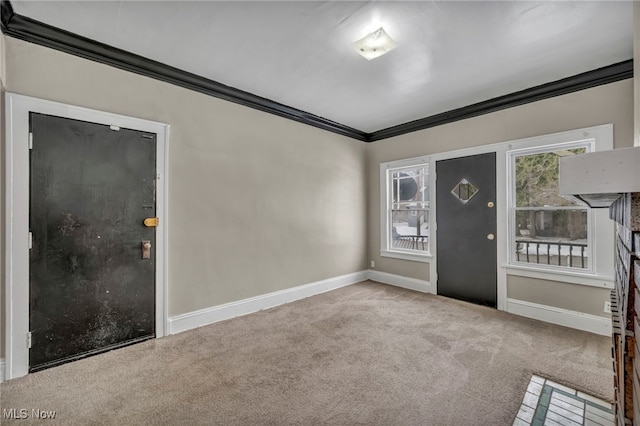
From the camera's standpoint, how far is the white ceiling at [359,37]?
203 centimetres

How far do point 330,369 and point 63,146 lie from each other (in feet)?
9.39

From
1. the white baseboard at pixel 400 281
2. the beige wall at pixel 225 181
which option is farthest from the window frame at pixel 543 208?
the beige wall at pixel 225 181

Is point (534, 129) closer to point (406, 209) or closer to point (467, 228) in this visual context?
point (467, 228)

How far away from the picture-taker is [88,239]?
2.46m

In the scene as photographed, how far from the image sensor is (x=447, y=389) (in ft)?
6.61

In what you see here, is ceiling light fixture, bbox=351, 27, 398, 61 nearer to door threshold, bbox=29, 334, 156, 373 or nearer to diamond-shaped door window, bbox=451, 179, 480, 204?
diamond-shaped door window, bbox=451, 179, 480, 204

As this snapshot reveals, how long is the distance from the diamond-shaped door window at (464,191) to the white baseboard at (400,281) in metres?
1.37

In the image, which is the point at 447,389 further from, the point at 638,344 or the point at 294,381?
the point at 638,344

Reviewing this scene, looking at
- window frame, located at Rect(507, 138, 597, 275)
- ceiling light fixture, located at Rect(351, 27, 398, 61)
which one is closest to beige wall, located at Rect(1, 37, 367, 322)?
ceiling light fixture, located at Rect(351, 27, 398, 61)

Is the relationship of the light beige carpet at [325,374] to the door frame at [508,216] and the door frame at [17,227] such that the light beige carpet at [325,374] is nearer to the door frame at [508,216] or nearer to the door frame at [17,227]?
the door frame at [17,227]

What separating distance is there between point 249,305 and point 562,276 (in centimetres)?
362

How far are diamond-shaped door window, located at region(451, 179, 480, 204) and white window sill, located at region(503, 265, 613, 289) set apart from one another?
1.01 m

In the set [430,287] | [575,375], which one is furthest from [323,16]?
[430,287]

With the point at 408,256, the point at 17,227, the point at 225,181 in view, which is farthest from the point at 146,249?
the point at 408,256
